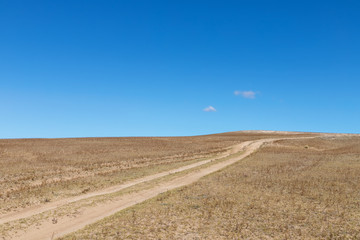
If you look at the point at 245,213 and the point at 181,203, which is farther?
the point at 181,203

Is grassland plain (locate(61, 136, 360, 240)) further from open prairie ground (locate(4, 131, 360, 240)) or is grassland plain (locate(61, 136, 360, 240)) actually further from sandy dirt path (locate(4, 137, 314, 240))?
sandy dirt path (locate(4, 137, 314, 240))

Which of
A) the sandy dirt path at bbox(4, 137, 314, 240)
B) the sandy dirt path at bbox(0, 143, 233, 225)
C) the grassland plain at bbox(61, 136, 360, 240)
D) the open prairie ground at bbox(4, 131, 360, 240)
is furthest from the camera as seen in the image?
the sandy dirt path at bbox(0, 143, 233, 225)

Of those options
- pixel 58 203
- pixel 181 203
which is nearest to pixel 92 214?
pixel 58 203

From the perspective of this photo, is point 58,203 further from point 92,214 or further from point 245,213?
point 245,213

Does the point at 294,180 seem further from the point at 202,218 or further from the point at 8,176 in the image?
the point at 8,176

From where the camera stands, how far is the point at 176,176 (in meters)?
30.1

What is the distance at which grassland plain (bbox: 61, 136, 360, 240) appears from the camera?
14.1 m

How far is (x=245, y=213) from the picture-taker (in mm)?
17172

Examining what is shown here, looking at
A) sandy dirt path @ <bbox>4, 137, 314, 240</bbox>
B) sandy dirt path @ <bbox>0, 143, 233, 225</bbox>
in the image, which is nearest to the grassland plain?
sandy dirt path @ <bbox>4, 137, 314, 240</bbox>

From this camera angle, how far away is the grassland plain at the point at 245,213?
14.1m

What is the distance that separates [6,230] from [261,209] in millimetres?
14322

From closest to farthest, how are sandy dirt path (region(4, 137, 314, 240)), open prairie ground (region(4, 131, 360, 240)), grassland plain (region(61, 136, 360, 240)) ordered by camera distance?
grassland plain (region(61, 136, 360, 240))
sandy dirt path (region(4, 137, 314, 240))
open prairie ground (region(4, 131, 360, 240))

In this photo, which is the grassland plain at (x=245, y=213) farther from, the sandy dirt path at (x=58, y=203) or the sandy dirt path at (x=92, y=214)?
the sandy dirt path at (x=58, y=203)

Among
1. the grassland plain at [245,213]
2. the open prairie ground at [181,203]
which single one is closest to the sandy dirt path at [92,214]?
the open prairie ground at [181,203]
